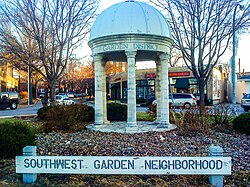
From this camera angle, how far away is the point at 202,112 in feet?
36.2

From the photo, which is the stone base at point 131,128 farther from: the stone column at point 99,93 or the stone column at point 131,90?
the stone column at point 99,93

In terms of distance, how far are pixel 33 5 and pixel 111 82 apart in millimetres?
32944

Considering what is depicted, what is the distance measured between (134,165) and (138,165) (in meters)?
0.07

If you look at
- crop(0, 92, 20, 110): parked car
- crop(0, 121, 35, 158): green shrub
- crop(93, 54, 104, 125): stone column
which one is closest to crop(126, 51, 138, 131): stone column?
crop(93, 54, 104, 125): stone column

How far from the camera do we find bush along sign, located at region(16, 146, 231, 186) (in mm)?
4496

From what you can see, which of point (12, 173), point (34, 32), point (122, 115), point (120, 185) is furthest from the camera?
point (34, 32)

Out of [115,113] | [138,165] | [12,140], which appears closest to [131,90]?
[115,113]

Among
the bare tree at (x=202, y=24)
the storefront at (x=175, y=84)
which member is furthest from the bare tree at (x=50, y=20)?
the storefront at (x=175, y=84)

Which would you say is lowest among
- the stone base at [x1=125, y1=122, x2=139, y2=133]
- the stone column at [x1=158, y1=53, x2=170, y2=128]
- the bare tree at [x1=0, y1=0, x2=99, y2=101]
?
the stone base at [x1=125, y1=122, x2=139, y2=133]

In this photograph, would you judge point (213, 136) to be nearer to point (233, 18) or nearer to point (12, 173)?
point (12, 173)

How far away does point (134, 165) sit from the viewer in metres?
4.54

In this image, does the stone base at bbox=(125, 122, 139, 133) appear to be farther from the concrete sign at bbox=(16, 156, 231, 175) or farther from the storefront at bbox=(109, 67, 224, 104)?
the storefront at bbox=(109, 67, 224, 104)

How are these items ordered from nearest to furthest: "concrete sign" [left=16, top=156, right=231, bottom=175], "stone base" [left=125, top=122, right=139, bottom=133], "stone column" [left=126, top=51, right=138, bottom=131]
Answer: "concrete sign" [left=16, top=156, right=231, bottom=175] → "stone base" [left=125, top=122, right=139, bottom=133] → "stone column" [left=126, top=51, right=138, bottom=131]

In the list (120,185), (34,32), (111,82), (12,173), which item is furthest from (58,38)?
(111,82)
